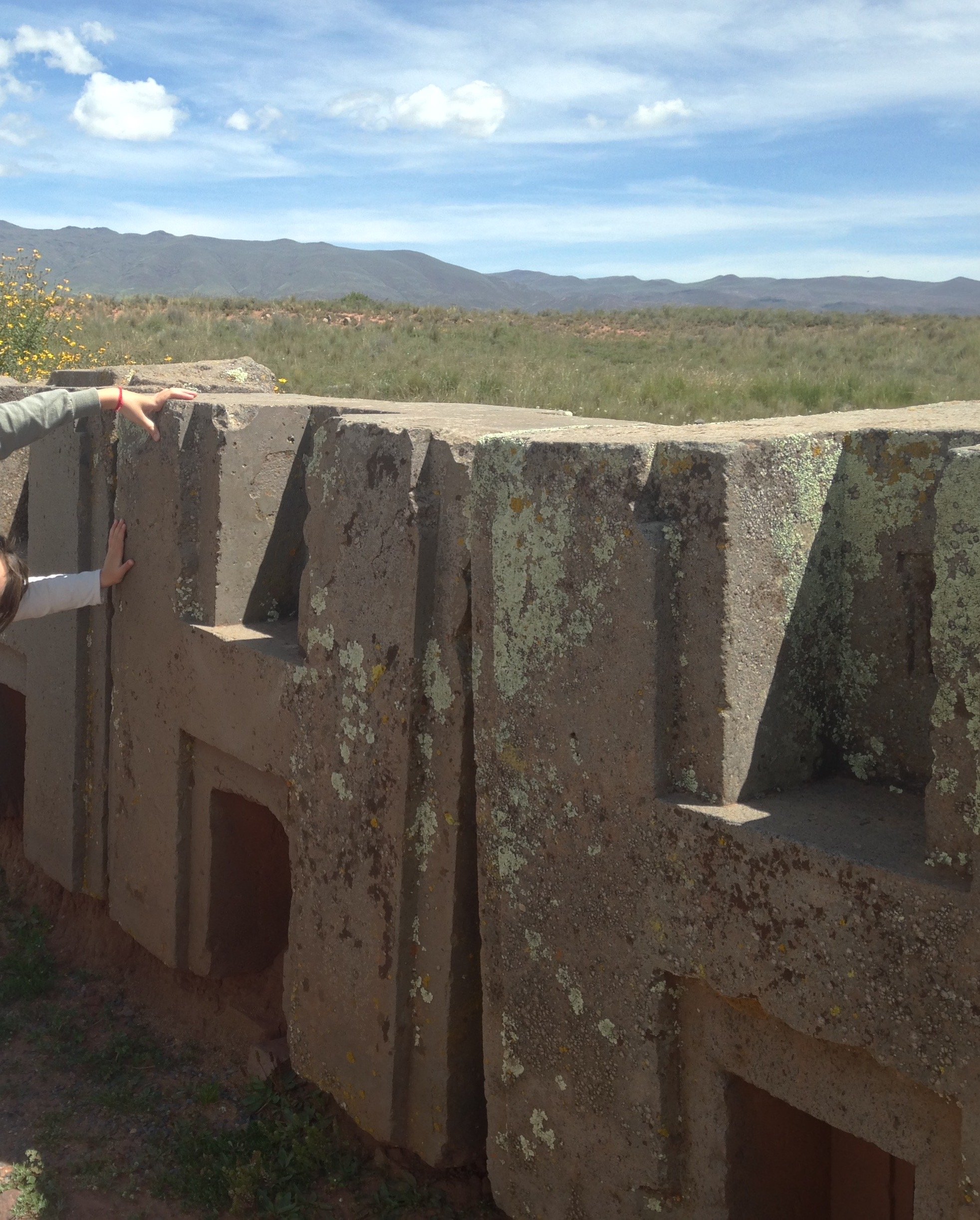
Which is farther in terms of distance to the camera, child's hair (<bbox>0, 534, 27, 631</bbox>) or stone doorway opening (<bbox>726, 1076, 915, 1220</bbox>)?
child's hair (<bbox>0, 534, 27, 631</bbox>)

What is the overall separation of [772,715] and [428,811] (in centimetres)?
98

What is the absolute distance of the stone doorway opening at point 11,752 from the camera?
577cm

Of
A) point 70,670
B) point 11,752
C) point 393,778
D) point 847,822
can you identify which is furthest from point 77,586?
point 847,822

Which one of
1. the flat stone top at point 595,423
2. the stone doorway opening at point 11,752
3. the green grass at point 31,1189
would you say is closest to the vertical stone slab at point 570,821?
the flat stone top at point 595,423

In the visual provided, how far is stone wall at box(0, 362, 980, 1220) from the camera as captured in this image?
2014 millimetres

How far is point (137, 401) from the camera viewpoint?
12.3 ft

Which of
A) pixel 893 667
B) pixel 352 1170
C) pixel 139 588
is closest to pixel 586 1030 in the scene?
Answer: pixel 893 667

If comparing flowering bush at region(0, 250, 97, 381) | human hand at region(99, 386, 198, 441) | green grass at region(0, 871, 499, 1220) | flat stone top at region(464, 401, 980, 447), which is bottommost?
green grass at region(0, 871, 499, 1220)

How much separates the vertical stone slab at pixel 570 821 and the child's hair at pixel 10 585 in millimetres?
1798

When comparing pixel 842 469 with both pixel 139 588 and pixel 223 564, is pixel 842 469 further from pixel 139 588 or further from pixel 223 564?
pixel 139 588

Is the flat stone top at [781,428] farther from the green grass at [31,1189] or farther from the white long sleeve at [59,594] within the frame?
the green grass at [31,1189]

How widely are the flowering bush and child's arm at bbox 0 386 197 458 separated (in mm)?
6938

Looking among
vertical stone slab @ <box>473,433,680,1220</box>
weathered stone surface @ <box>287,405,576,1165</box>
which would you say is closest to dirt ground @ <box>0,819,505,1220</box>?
weathered stone surface @ <box>287,405,576,1165</box>

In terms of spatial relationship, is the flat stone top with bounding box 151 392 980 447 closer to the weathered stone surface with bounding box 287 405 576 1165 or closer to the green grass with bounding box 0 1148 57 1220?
the weathered stone surface with bounding box 287 405 576 1165
